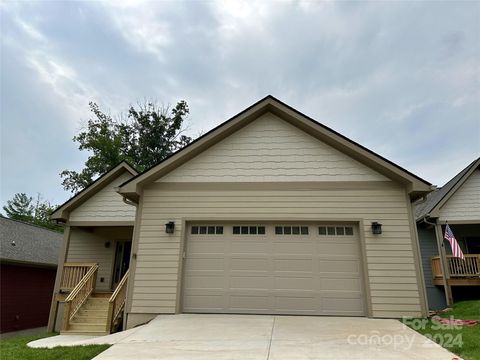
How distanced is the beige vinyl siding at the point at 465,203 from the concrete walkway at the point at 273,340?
7.74m

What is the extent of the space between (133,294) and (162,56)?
11362 mm

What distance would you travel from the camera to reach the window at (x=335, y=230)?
734 cm

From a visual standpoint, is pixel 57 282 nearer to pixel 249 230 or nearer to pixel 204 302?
pixel 204 302

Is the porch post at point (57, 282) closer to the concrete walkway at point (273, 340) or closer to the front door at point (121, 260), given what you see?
the front door at point (121, 260)

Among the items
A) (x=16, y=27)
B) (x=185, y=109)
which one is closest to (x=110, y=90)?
(x=185, y=109)

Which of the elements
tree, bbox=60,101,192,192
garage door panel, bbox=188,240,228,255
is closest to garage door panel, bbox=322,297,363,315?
garage door panel, bbox=188,240,228,255

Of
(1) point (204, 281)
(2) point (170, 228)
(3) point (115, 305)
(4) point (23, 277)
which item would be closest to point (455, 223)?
(1) point (204, 281)

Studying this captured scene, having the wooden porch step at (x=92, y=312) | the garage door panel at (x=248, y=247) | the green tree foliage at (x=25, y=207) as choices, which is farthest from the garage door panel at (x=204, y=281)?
the green tree foliage at (x=25, y=207)

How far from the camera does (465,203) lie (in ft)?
39.1

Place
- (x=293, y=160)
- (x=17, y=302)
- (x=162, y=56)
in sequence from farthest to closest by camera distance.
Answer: (x=162, y=56) → (x=17, y=302) → (x=293, y=160)

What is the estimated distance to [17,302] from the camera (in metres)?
12.3

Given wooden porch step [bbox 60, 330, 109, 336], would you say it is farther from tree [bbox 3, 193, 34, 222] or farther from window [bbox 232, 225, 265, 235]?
tree [bbox 3, 193, 34, 222]

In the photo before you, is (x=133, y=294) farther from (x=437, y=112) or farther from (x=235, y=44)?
(x=437, y=112)

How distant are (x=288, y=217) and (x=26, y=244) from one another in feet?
43.0
